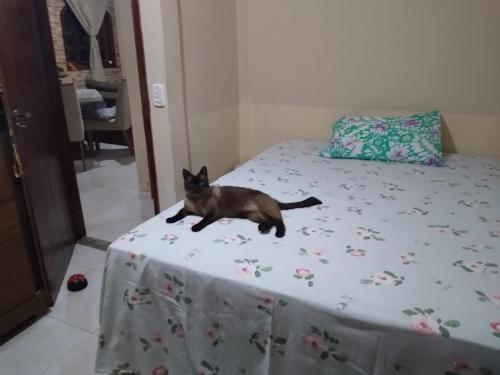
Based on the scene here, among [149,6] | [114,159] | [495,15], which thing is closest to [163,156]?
[149,6]

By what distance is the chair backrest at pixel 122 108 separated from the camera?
438cm

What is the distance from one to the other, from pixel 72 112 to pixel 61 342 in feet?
9.67

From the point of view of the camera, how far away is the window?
19.5 feet

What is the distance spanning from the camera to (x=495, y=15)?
2.09 metres

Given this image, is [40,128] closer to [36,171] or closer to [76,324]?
[36,171]

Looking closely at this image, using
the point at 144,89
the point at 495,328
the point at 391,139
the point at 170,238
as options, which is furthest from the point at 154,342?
the point at 391,139

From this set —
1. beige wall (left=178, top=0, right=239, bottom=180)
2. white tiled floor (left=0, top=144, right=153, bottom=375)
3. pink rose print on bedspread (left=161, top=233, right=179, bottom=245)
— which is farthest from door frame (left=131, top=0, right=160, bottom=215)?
pink rose print on bedspread (left=161, top=233, right=179, bottom=245)

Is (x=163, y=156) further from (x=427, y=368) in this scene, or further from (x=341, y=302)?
(x=427, y=368)

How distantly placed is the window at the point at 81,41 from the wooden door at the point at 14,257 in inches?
203

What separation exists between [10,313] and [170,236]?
3.30 feet

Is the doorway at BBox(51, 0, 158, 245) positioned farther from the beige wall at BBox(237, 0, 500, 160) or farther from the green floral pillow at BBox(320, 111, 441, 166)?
the green floral pillow at BBox(320, 111, 441, 166)

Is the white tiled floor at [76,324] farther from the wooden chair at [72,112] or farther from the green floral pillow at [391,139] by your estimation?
the green floral pillow at [391,139]

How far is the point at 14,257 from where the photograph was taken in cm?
167

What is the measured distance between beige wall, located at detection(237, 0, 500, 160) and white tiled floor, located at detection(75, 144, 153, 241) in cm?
127
